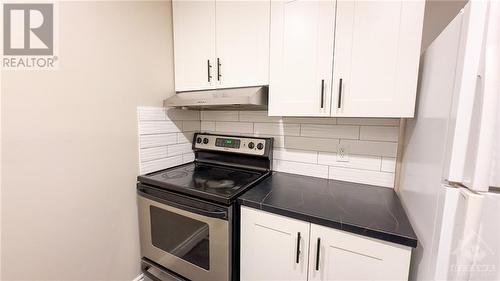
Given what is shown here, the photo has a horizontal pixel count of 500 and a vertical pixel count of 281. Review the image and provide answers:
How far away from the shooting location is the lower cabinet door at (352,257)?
848 mm

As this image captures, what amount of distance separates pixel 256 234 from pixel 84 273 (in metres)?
0.98

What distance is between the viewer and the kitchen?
654 millimetres

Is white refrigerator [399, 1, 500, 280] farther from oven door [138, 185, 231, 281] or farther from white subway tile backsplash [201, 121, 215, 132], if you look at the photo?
white subway tile backsplash [201, 121, 215, 132]

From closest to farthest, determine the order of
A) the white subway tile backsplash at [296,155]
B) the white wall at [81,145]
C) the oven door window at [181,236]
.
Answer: the white wall at [81,145]
the oven door window at [181,236]
the white subway tile backsplash at [296,155]

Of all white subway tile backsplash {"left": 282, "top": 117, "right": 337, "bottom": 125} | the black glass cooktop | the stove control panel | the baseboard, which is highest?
white subway tile backsplash {"left": 282, "top": 117, "right": 337, "bottom": 125}

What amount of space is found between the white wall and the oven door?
141 mm

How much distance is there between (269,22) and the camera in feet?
4.18

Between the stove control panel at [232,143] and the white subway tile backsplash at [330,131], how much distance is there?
32cm

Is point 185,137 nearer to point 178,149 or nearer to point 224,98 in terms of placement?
point 178,149

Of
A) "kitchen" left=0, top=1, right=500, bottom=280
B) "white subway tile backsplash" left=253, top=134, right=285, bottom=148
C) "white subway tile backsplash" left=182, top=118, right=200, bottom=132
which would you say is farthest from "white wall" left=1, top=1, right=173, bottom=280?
"white subway tile backsplash" left=253, top=134, right=285, bottom=148

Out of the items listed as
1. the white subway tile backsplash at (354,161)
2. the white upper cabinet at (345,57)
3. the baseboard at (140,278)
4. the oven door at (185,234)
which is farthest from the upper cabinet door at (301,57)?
the baseboard at (140,278)

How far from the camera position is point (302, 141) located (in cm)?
158

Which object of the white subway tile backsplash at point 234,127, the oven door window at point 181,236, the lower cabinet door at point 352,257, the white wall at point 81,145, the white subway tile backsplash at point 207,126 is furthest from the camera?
the white subway tile backsplash at point 207,126

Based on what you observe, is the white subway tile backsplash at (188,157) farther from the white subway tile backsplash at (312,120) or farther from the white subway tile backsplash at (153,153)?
the white subway tile backsplash at (312,120)
